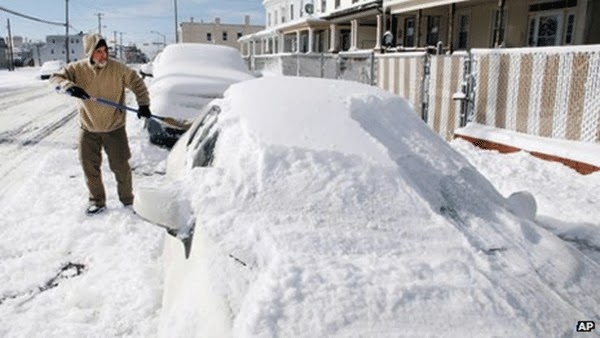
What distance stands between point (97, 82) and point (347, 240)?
401 centimetres

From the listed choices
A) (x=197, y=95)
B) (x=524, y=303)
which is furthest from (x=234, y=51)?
(x=524, y=303)

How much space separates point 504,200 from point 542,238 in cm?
53

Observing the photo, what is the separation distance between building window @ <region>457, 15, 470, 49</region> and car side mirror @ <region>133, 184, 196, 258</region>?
59.9ft

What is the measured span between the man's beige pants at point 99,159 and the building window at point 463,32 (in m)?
16.1

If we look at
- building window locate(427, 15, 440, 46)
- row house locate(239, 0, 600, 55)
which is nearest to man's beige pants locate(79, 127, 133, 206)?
row house locate(239, 0, 600, 55)

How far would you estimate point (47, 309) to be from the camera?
3412mm

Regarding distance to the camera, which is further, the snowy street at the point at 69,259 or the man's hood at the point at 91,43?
the man's hood at the point at 91,43

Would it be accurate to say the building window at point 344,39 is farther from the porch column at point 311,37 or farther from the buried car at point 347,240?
the buried car at point 347,240

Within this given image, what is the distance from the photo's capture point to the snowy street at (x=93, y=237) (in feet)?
10.9

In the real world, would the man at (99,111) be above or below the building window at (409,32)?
below

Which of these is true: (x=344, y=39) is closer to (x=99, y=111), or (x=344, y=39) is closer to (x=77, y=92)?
(x=99, y=111)

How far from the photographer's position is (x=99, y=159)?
216 inches

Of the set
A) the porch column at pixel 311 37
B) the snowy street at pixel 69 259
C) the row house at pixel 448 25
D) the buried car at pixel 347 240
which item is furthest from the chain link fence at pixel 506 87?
the porch column at pixel 311 37

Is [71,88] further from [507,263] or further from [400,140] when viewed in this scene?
[507,263]
